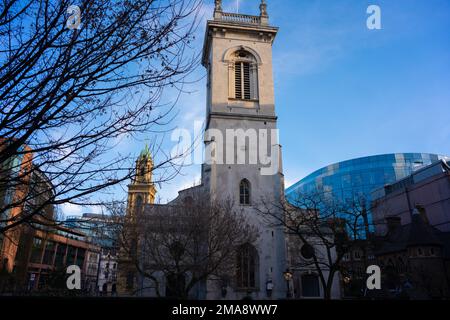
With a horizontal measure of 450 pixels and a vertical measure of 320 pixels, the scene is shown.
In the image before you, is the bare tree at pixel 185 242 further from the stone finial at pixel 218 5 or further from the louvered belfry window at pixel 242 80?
the stone finial at pixel 218 5

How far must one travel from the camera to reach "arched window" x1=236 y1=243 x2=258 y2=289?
2675 centimetres

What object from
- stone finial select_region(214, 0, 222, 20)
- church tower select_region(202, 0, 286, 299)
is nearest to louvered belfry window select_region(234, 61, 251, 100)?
church tower select_region(202, 0, 286, 299)

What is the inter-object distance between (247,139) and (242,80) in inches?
231

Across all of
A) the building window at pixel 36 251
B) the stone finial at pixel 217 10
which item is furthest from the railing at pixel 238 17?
the building window at pixel 36 251

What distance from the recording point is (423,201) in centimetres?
5516

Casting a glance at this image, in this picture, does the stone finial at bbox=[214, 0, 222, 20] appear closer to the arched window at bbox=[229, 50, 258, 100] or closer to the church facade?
the church facade

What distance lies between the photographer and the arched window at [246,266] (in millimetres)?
26750

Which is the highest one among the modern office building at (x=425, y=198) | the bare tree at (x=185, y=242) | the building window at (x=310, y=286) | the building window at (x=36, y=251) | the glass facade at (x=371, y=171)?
the glass facade at (x=371, y=171)

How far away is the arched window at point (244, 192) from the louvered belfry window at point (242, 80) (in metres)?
8.07

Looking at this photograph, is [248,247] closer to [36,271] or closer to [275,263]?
[275,263]

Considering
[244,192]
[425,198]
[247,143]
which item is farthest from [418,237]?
[247,143]

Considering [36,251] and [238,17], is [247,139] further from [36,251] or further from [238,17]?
[36,251]

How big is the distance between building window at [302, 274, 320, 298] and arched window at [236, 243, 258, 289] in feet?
16.0
